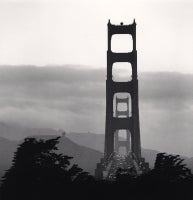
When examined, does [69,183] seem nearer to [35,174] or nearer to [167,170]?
[35,174]

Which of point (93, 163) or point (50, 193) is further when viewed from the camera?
point (93, 163)

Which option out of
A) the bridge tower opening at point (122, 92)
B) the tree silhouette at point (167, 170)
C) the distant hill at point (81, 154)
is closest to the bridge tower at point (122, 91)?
the bridge tower opening at point (122, 92)

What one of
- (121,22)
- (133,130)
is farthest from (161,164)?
(121,22)

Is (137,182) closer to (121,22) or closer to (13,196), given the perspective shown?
(13,196)

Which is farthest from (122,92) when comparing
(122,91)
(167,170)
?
(167,170)

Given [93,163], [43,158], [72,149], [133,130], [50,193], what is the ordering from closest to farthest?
[50,193]
[43,158]
[133,130]
[93,163]
[72,149]

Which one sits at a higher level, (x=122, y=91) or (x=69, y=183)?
(x=69, y=183)
